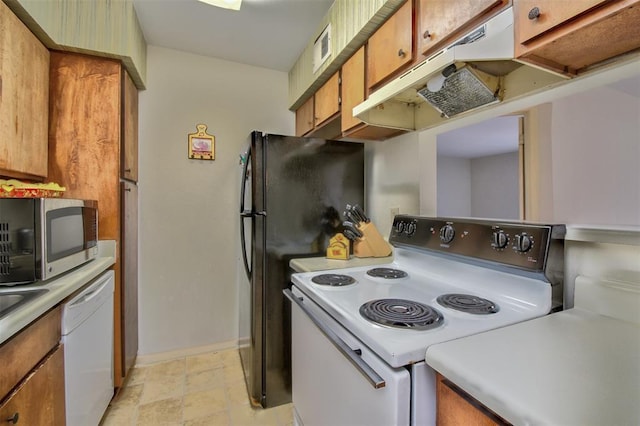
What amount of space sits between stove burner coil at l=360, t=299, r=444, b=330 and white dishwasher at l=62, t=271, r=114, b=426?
1222 millimetres

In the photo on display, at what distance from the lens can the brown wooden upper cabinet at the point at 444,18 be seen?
0.94 m

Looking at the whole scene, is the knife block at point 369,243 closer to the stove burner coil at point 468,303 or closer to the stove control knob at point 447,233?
the stove control knob at point 447,233

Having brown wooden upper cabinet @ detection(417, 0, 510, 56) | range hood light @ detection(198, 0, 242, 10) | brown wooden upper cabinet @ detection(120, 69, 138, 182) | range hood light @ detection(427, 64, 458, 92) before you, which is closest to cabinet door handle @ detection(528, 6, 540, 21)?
brown wooden upper cabinet @ detection(417, 0, 510, 56)

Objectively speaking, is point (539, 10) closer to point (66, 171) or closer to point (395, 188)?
point (395, 188)

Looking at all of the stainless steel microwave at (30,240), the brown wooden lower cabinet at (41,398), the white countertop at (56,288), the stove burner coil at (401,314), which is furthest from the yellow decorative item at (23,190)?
the stove burner coil at (401,314)

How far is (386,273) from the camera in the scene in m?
1.34

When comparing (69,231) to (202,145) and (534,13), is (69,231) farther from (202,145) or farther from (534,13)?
(534,13)

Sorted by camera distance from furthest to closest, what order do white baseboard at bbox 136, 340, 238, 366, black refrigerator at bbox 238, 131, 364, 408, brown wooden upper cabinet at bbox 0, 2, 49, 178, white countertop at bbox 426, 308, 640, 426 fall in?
1. white baseboard at bbox 136, 340, 238, 366
2. black refrigerator at bbox 238, 131, 364, 408
3. brown wooden upper cabinet at bbox 0, 2, 49, 178
4. white countertop at bbox 426, 308, 640, 426

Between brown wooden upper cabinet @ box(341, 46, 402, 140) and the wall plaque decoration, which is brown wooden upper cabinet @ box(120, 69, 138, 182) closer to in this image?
the wall plaque decoration

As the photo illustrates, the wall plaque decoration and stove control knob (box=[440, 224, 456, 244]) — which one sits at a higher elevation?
the wall plaque decoration

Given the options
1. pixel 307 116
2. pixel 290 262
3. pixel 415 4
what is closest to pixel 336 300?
pixel 290 262

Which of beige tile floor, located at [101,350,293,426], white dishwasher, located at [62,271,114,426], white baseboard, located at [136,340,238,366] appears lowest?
beige tile floor, located at [101,350,293,426]

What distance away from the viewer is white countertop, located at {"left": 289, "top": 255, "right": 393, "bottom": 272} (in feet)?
5.03

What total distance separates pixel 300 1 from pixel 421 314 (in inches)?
76.3
